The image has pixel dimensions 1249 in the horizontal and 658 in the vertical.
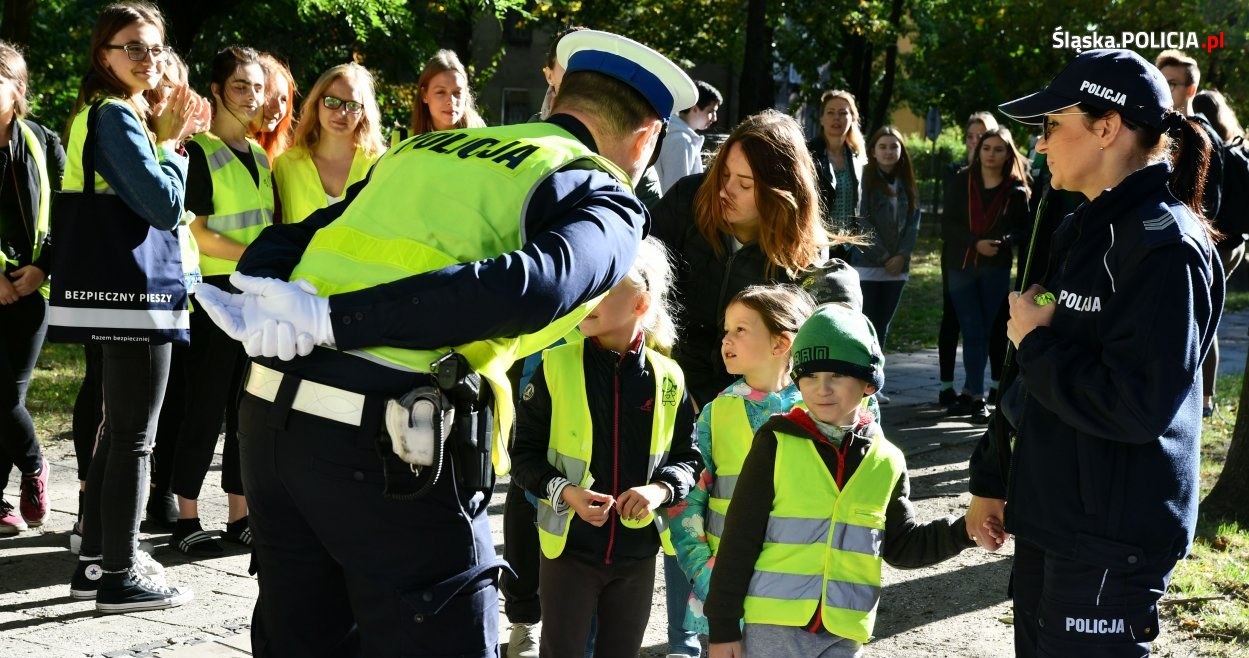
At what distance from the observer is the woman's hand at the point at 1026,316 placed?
3180 mm

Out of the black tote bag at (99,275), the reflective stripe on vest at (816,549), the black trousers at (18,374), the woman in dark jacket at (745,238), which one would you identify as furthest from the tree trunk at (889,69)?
the reflective stripe on vest at (816,549)

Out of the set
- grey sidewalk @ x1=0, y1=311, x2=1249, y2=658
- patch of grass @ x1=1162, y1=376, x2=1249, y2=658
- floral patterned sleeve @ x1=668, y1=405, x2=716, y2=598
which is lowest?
patch of grass @ x1=1162, y1=376, x2=1249, y2=658

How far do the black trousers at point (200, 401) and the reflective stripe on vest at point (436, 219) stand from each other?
300 centimetres

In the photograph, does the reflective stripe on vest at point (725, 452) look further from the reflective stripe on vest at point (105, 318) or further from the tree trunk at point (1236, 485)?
the tree trunk at point (1236, 485)

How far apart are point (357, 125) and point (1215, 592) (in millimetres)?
4131

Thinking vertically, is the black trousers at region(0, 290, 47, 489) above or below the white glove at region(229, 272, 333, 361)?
below

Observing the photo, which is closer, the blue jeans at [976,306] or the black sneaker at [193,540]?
the black sneaker at [193,540]

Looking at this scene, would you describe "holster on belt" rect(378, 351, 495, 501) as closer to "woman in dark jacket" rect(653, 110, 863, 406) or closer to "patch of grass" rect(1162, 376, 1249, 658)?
"woman in dark jacket" rect(653, 110, 863, 406)

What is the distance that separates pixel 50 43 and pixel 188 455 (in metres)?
11.6

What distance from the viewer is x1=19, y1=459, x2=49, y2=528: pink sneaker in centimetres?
599

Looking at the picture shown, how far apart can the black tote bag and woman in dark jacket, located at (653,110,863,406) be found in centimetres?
194

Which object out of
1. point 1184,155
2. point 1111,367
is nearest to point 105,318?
point 1111,367

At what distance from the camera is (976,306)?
9688 mm
